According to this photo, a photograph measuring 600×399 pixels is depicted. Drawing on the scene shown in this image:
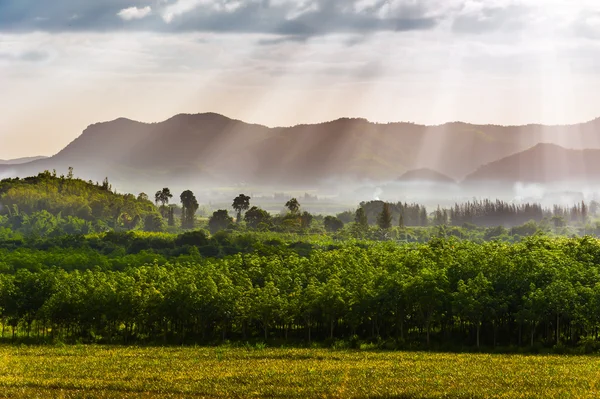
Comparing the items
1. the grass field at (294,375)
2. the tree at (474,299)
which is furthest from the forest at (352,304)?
the grass field at (294,375)

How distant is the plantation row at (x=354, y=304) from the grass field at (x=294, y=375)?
783 cm

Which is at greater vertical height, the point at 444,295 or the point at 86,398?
the point at 444,295

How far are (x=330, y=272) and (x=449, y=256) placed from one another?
53.7 ft

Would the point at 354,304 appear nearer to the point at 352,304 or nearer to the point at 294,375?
the point at 352,304

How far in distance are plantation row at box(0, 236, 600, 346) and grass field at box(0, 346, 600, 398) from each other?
7.83 metres

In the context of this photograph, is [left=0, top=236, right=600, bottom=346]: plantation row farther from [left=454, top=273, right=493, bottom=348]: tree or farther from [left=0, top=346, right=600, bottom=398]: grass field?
[left=0, top=346, right=600, bottom=398]: grass field

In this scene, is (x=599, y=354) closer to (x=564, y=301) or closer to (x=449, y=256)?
(x=564, y=301)

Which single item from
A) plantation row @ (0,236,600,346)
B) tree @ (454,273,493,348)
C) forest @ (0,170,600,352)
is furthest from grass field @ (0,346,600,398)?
plantation row @ (0,236,600,346)

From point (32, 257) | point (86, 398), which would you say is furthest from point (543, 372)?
point (32, 257)

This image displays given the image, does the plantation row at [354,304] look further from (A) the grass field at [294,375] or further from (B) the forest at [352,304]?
(A) the grass field at [294,375]

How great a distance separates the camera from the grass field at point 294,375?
53.7 m

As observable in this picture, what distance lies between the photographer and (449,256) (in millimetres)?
95688

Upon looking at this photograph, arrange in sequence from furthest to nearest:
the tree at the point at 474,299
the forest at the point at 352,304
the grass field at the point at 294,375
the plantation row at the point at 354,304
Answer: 1. the plantation row at the point at 354,304
2. the forest at the point at 352,304
3. the tree at the point at 474,299
4. the grass field at the point at 294,375

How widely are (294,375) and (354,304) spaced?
74.2 ft
